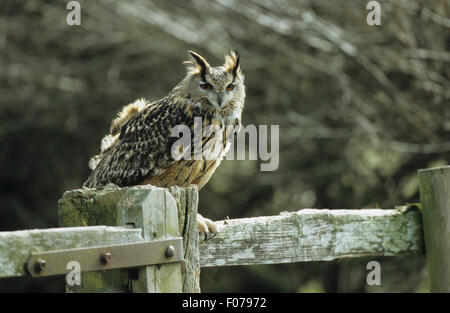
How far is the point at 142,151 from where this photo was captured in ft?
14.5

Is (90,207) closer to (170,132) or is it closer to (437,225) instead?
(437,225)

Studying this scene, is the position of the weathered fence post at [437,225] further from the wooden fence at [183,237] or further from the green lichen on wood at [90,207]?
the green lichen on wood at [90,207]

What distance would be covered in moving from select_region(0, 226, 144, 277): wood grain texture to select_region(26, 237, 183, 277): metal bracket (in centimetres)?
3

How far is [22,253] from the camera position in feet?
5.61

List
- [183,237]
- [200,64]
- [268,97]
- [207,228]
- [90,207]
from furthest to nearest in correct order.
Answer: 1. [268,97]
2. [200,64]
3. [207,228]
4. [183,237]
5. [90,207]

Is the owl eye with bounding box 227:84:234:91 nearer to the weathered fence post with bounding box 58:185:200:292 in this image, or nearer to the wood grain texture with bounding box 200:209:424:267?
the wood grain texture with bounding box 200:209:424:267

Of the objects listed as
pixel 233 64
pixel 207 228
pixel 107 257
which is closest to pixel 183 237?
pixel 107 257

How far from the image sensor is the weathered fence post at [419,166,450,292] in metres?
2.94

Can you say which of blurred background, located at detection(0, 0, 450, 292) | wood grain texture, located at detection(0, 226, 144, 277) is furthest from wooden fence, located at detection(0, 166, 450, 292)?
blurred background, located at detection(0, 0, 450, 292)

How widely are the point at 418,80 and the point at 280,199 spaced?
2917 mm

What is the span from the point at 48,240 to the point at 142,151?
267cm

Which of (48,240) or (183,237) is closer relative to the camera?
(48,240)

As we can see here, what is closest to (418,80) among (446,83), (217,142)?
(446,83)
